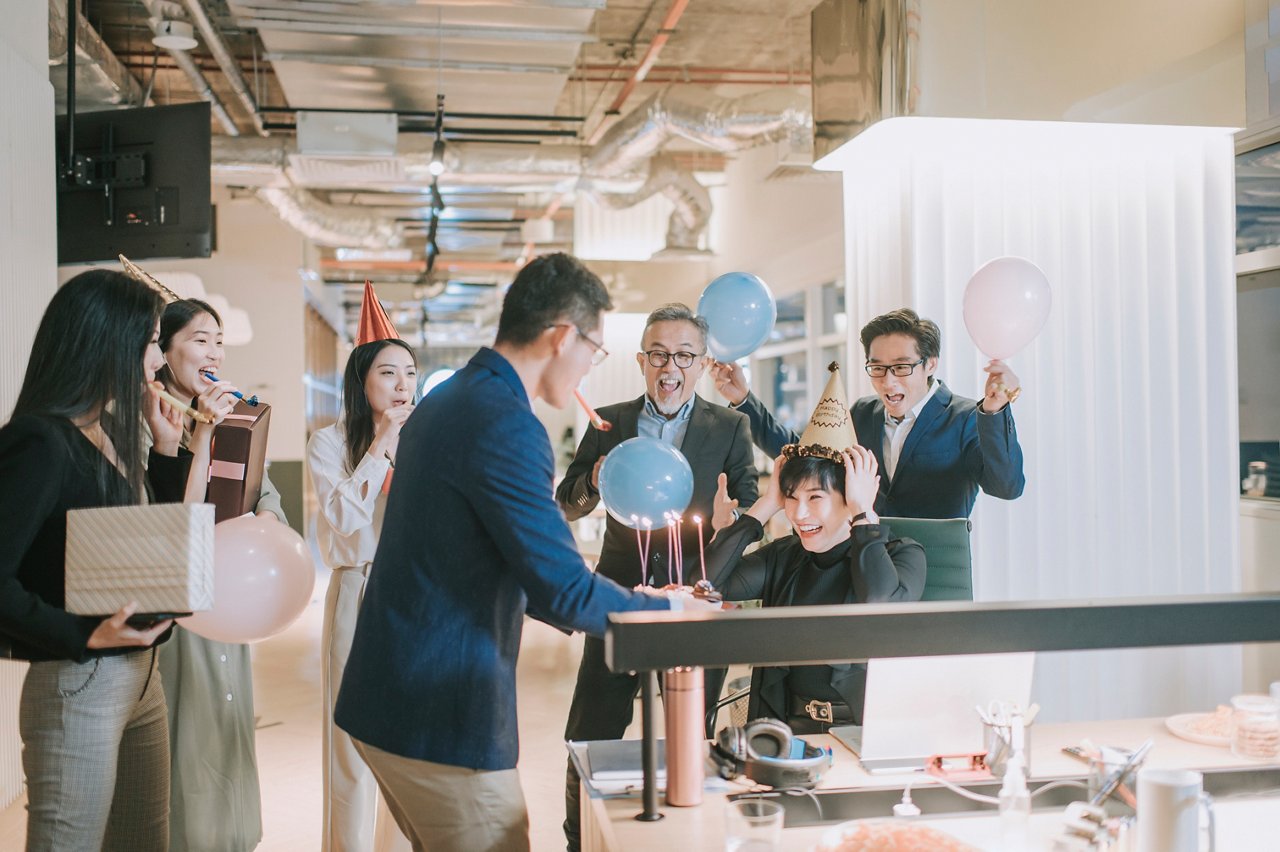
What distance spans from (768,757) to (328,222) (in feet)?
28.7

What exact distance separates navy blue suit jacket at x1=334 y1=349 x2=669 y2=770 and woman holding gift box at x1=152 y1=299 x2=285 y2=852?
4.51 feet

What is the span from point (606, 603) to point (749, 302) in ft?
6.00

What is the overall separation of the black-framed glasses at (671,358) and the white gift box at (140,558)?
1454mm

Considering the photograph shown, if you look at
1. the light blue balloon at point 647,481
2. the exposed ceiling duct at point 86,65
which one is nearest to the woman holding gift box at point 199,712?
the light blue balloon at point 647,481

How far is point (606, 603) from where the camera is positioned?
1.65 metres

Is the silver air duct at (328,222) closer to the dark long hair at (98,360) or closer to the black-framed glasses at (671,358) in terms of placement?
the black-framed glasses at (671,358)

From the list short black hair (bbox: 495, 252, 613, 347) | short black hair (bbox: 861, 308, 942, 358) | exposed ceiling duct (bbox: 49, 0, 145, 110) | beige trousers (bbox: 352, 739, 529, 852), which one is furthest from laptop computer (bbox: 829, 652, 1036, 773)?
exposed ceiling duct (bbox: 49, 0, 145, 110)

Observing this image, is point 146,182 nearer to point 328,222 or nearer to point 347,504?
point 347,504

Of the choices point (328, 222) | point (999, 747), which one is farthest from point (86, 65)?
point (999, 747)

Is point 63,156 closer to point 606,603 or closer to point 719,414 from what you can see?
point 719,414

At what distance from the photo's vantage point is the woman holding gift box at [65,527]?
6.00ft

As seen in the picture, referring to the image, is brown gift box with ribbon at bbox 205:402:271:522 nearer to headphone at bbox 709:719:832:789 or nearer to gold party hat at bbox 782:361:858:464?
gold party hat at bbox 782:361:858:464

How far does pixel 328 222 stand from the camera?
9672 mm

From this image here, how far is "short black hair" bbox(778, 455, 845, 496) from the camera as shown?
2.51 metres
